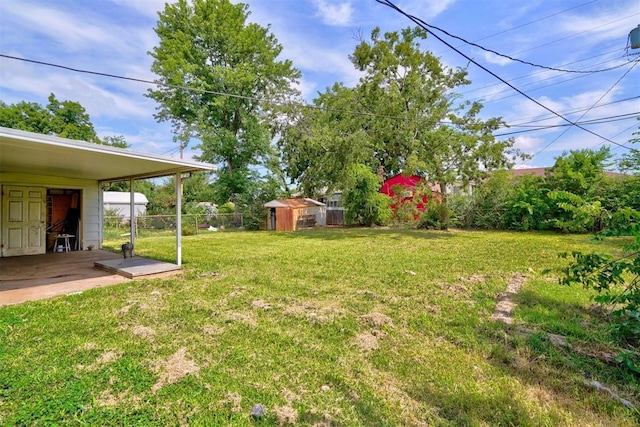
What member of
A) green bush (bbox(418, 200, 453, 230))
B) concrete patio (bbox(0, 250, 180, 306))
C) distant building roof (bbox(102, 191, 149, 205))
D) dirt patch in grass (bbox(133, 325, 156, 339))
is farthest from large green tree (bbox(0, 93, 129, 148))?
dirt patch in grass (bbox(133, 325, 156, 339))

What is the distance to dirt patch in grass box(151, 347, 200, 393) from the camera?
2.38 m

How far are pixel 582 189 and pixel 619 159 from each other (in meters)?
2.60

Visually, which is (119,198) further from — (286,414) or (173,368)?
(286,414)

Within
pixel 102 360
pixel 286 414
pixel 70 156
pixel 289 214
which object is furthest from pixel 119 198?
pixel 286 414

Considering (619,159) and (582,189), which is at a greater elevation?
(619,159)

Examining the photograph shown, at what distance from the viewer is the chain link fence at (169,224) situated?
1426cm

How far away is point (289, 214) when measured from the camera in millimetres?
15703

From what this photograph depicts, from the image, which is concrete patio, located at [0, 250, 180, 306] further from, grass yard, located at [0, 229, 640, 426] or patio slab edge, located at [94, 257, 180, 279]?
grass yard, located at [0, 229, 640, 426]

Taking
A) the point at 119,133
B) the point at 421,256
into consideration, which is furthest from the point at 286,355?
the point at 119,133

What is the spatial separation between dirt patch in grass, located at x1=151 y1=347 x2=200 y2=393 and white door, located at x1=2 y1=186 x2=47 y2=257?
887 centimetres

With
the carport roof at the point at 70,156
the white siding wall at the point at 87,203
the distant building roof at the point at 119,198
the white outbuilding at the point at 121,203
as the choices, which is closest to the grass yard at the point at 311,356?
the carport roof at the point at 70,156

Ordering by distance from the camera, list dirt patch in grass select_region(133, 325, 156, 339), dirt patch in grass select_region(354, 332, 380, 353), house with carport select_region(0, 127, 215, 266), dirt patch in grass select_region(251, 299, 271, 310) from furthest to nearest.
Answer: house with carport select_region(0, 127, 215, 266) < dirt patch in grass select_region(251, 299, 271, 310) < dirt patch in grass select_region(133, 325, 156, 339) < dirt patch in grass select_region(354, 332, 380, 353)

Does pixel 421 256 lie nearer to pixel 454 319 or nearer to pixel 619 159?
pixel 454 319

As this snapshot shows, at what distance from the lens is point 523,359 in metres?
2.69
